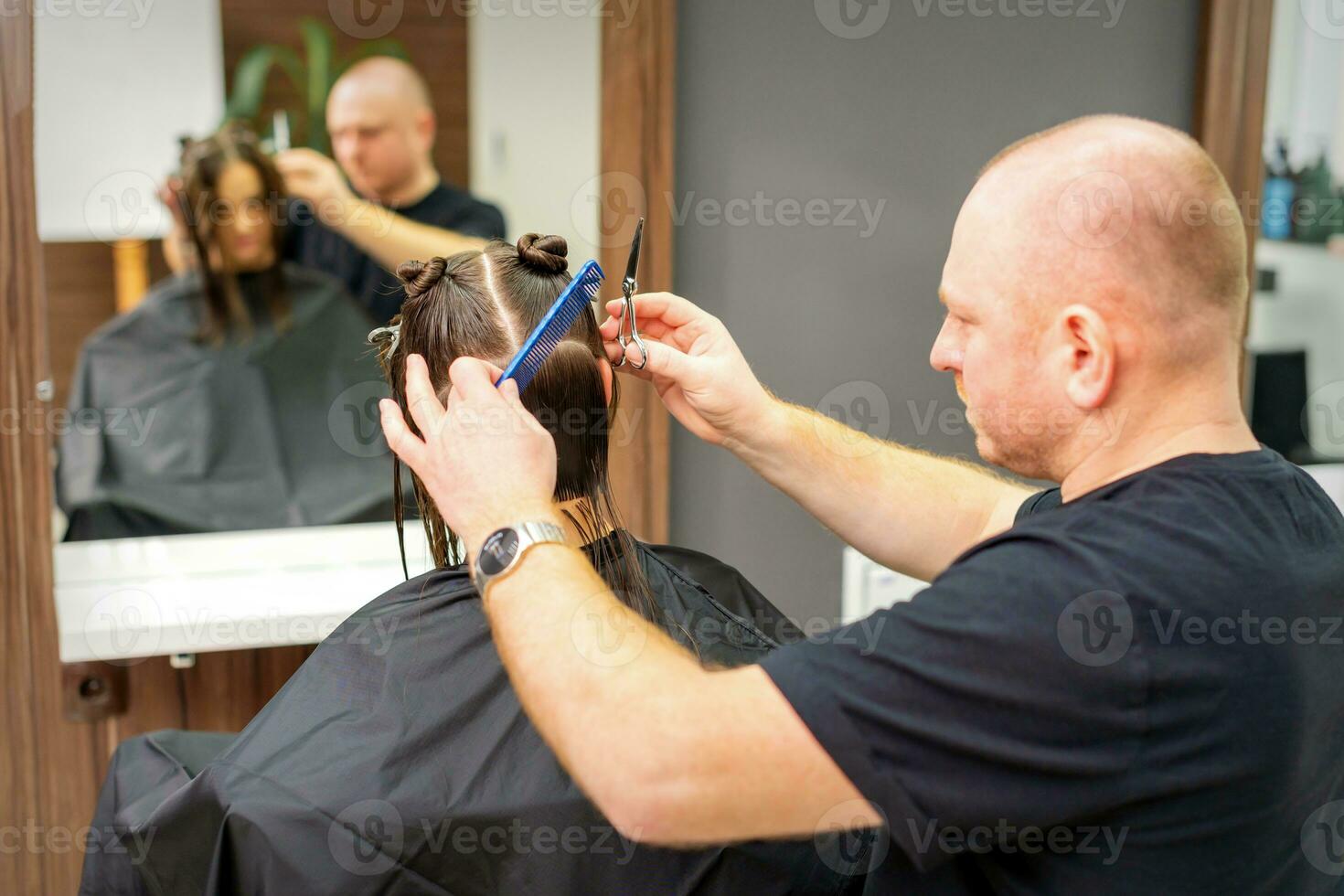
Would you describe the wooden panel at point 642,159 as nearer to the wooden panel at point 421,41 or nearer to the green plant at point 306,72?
the wooden panel at point 421,41

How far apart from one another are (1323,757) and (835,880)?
57cm

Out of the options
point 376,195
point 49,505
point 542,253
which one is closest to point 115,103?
point 376,195

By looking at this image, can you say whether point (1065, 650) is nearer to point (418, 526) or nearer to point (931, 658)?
point (931, 658)

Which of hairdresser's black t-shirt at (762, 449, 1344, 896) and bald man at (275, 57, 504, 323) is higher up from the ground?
bald man at (275, 57, 504, 323)

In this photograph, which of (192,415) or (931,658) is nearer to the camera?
(931,658)

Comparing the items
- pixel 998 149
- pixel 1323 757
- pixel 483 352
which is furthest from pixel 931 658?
pixel 998 149

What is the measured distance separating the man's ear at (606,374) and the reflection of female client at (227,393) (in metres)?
0.87

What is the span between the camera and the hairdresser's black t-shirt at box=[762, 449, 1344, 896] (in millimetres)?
1020

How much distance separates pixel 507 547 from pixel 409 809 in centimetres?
41

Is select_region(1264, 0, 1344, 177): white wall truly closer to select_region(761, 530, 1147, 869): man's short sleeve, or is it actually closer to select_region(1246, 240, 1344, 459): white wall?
select_region(1246, 240, 1344, 459): white wall

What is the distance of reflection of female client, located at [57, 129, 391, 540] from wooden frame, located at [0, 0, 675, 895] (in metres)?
0.09

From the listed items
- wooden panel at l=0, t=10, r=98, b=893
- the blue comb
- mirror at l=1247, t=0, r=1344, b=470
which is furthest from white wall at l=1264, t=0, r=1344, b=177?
wooden panel at l=0, t=10, r=98, b=893

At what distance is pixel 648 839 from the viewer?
1038 millimetres

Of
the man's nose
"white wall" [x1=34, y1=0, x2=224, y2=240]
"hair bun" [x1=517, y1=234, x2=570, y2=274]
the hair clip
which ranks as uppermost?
"white wall" [x1=34, y1=0, x2=224, y2=240]
